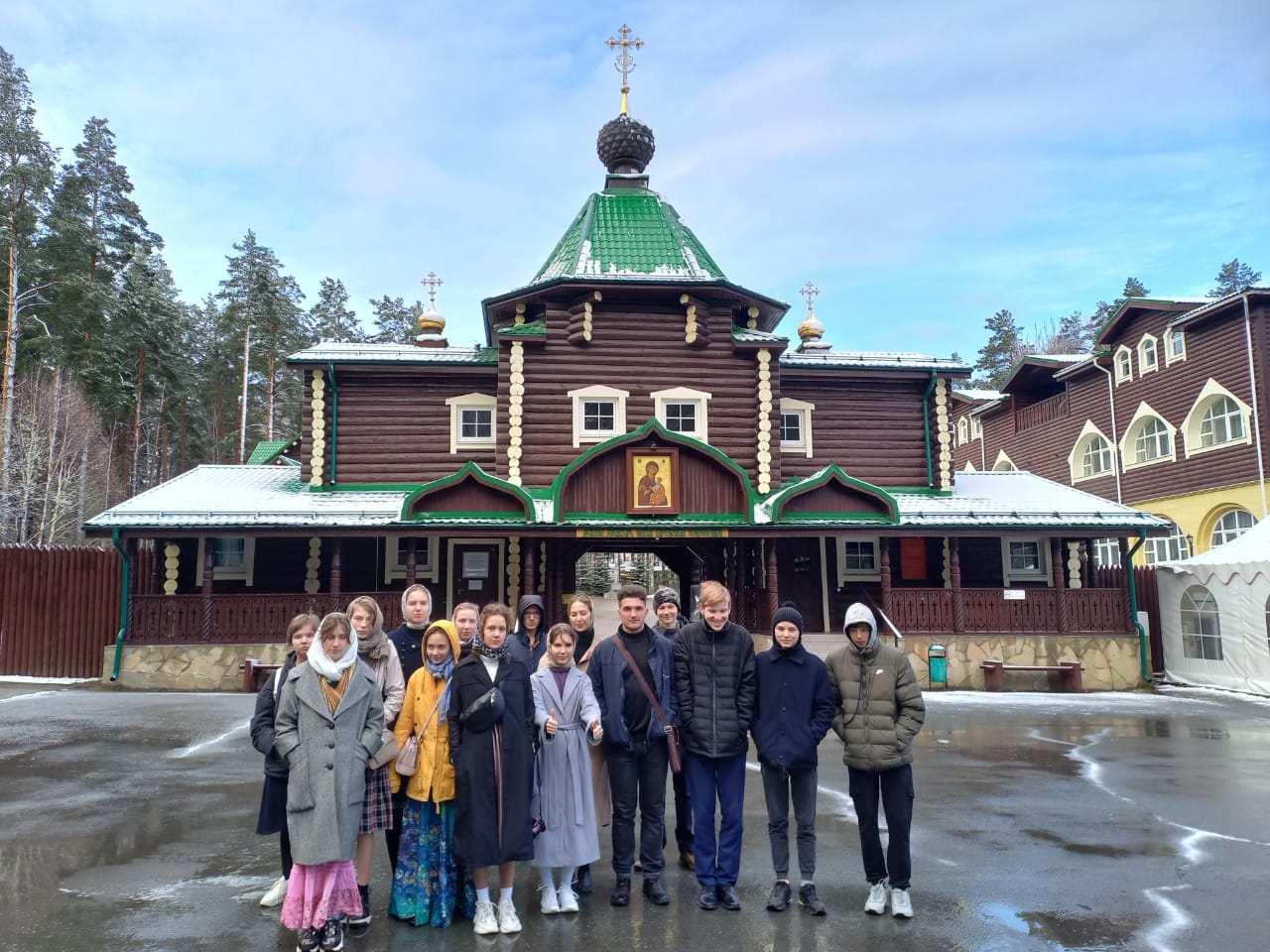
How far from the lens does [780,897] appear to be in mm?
4711

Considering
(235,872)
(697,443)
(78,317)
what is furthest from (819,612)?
(78,317)

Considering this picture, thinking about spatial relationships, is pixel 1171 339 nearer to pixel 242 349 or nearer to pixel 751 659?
pixel 751 659

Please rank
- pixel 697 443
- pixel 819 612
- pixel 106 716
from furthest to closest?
pixel 819 612
pixel 697 443
pixel 106 716

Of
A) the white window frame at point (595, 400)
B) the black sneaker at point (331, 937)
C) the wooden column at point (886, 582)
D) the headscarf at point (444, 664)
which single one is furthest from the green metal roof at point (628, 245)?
the black sneaker at point (331, 937)

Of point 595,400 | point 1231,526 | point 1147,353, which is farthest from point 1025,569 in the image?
point 1147,353

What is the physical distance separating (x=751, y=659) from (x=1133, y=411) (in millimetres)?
26733

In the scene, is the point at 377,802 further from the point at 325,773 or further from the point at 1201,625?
the point at 1201,625

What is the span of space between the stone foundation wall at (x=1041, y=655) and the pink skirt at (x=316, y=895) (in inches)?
505

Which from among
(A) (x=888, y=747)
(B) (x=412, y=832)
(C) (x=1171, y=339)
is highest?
(C) (x=1171, y=339)

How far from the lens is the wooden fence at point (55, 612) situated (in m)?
15.3

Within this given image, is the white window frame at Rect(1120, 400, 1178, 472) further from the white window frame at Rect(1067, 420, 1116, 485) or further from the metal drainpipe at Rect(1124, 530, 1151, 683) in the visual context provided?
the metal drainpipe at Rect(1124, 530, 1151, 683)

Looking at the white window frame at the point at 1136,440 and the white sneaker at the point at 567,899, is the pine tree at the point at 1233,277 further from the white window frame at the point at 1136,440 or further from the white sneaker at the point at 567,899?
the white sneaker at the point at 567,899

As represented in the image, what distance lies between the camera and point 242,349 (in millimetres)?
37875

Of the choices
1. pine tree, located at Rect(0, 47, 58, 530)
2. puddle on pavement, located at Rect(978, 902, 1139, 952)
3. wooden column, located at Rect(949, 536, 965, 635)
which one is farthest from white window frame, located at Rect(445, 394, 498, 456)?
pine tree, located at Rect(0, 47, 58, 530)
